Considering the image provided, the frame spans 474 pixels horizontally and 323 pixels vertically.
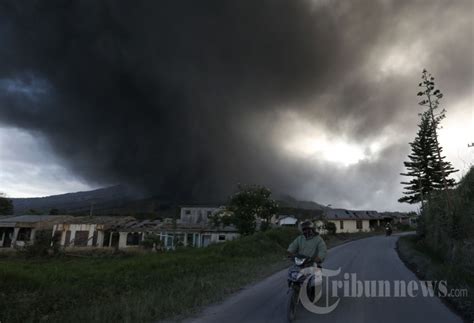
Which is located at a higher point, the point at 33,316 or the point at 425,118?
the point at 425,118

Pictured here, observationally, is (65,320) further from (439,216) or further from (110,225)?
(110,225)

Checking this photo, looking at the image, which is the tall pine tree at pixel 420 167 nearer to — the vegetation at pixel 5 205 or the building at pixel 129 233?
the building at pixel 129 233

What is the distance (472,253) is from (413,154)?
181ft

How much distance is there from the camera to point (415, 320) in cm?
623

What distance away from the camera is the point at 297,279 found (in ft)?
21.4

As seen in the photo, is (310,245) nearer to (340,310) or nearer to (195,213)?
(340,310)

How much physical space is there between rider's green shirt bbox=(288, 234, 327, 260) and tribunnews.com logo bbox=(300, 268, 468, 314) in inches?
22.6

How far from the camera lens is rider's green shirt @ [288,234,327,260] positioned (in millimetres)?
7039

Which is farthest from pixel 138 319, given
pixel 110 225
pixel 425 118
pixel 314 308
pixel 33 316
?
pixel 110 225

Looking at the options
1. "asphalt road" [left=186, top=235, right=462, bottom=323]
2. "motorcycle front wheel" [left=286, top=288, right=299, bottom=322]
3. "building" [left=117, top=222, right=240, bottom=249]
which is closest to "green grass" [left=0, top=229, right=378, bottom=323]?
"asphalt road" [left=186, top=235, right=462, bottom=323]

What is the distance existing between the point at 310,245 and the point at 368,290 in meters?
3.51

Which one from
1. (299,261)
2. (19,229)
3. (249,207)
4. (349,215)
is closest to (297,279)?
(299,261)

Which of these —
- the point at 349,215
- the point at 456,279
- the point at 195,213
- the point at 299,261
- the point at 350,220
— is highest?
the point at 349,215

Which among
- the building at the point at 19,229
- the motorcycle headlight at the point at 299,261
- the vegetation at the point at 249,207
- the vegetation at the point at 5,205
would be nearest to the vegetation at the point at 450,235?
the motorcycle headlight at the point at 299,261
